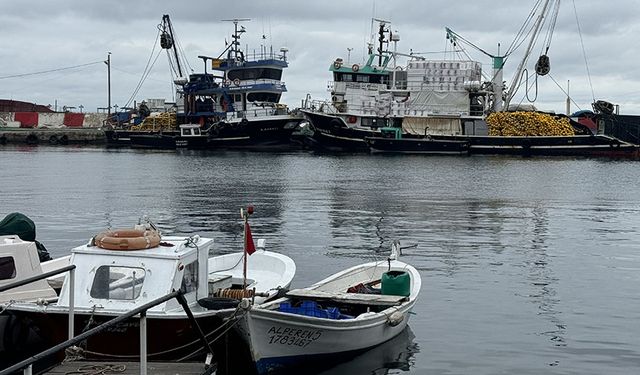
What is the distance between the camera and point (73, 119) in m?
146

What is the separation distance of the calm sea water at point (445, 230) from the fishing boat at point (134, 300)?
3046 mm

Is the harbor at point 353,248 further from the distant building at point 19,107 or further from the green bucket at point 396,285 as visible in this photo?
the distant building at point 19,107

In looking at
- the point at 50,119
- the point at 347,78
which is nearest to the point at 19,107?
the point at 50,119

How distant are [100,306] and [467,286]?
1213cm

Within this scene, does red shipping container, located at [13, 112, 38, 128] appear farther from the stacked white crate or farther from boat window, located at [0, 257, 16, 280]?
boat window, located at [0, 257, 16, 280]

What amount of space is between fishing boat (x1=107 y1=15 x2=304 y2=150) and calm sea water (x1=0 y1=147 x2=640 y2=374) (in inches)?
Result: 1004

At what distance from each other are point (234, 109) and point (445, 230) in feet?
243

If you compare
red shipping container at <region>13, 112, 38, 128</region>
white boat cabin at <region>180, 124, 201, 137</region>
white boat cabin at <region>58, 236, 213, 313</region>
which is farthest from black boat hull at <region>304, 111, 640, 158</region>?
white boat cabin at <region>58, 236, 213, 313</region>

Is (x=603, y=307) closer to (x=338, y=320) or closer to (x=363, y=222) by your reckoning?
(x=338, y=320)

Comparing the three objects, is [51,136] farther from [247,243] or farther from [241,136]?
[247,243]

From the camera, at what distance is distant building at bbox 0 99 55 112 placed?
5985 inches

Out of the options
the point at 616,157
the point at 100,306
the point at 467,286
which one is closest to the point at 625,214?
the point at 467,286

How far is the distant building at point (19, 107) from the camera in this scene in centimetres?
15201

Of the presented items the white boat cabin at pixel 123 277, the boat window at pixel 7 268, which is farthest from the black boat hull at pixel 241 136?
the white boat cabin at pixel 123 277
